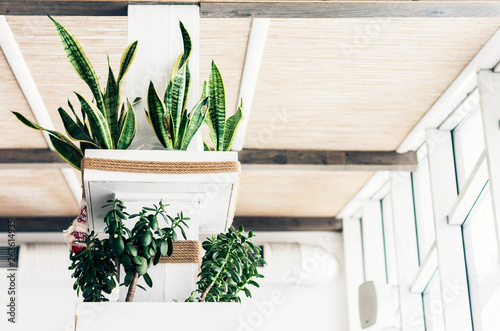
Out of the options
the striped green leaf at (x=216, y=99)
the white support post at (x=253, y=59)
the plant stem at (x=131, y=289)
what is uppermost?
the white support post at (x=253, y=59)

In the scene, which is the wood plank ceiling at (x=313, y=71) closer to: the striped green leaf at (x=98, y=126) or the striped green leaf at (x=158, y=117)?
the striped green leaf at (x=158, y=117)

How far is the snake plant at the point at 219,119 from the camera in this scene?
253 centimetres

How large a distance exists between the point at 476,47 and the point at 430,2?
90 centimetres

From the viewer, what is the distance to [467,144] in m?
5.08

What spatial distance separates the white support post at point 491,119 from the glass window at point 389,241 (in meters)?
2.74

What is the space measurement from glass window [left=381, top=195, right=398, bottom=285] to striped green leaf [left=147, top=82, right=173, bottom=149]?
4.71 m

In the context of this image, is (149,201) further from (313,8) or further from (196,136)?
(313,8)

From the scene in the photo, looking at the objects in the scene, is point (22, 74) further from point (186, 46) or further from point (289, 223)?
A: point (289, 223)

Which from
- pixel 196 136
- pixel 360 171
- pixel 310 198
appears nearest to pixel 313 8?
pixel 196 136

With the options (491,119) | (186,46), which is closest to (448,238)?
(491,119)

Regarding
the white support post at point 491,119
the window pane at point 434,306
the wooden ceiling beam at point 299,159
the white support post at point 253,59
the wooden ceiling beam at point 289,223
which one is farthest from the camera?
the wooden ceiling beam at point 289,223

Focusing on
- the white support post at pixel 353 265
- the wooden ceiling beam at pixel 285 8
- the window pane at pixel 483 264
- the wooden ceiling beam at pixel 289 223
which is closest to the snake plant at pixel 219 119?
the wooden ceiling beam at pixel 285 8

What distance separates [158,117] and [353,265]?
5639 millimetres

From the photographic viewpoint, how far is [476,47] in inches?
159
